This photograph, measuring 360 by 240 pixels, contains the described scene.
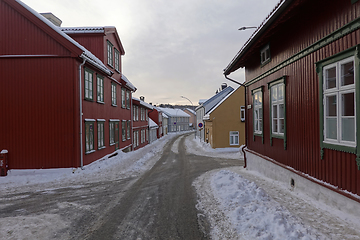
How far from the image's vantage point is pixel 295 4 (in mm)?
5410

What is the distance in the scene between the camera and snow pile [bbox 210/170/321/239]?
12.7 feet

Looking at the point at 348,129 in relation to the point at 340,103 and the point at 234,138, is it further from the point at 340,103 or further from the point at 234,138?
the point at 234,138

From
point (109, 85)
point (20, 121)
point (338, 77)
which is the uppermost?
point (109, 85)

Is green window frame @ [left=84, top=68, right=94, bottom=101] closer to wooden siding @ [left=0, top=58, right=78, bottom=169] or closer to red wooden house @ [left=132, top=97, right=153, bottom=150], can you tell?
wooden siding @ [left=0, top=58, right=78, bottom=169]

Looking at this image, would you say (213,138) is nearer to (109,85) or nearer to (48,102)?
(109,85)

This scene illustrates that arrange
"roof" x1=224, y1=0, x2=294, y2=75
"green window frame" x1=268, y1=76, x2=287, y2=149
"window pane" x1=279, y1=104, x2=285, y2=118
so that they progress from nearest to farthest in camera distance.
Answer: "roof" x1=224, y1=0, x2=294, y2=75, "green window frame" x1=268, y1=76, x2=287, y2=149, "window pane" x1=279, y1=104, x2=285, y2=118

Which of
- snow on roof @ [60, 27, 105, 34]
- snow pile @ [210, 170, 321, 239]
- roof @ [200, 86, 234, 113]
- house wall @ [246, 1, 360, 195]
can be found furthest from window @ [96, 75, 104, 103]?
roof @ [200, 86, 234, 113]

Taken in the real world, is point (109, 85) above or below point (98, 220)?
above

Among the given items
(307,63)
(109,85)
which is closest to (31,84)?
→ (109,85)

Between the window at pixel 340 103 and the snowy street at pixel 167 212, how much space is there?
4.88 feet

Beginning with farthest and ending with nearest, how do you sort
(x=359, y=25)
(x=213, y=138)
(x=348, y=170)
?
(x=213, y=138), (x=348, y=170), (x=359, y=25)

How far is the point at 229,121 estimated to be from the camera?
24.0m

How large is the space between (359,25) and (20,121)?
12.8 metres

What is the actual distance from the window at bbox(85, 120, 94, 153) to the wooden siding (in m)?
1.13
